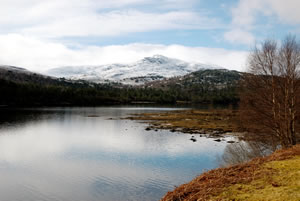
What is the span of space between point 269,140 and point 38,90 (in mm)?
185659

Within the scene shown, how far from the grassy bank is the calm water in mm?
13978

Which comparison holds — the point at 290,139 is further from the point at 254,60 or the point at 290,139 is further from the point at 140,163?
the point at 140,163

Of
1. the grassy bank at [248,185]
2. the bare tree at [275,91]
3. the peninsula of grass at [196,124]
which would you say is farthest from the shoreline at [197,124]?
the grassy bank at [248,185]

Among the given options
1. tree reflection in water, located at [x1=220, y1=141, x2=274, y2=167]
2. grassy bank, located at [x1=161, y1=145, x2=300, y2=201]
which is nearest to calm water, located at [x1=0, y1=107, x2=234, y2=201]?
tree reflection in water, located at [x1=220, y1=141, x2=274, y2=167]

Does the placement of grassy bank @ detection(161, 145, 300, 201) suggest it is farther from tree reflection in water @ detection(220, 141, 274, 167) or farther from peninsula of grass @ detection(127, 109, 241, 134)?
peninsula of grass @ detection(127, 109, 241, 134)

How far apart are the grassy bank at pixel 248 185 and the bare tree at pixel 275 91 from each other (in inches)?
612

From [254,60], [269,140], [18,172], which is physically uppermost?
[254,60]

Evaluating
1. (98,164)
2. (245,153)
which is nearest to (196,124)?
(245,153)

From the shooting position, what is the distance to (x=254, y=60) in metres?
31.2

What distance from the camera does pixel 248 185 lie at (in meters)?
9.83

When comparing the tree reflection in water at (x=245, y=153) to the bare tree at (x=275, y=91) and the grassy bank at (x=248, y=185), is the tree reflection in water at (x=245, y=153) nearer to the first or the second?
the bare tree at (x=275, y=91)

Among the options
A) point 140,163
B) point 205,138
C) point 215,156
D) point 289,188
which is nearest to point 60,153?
point 140,163

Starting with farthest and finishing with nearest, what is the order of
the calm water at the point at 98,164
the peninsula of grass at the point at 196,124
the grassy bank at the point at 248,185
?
the peninsula of grass at the point at 196,124, the calm water at the point at 98,164, the grassy bank at the point at 248,185

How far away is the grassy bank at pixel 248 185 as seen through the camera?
8.71 metres
